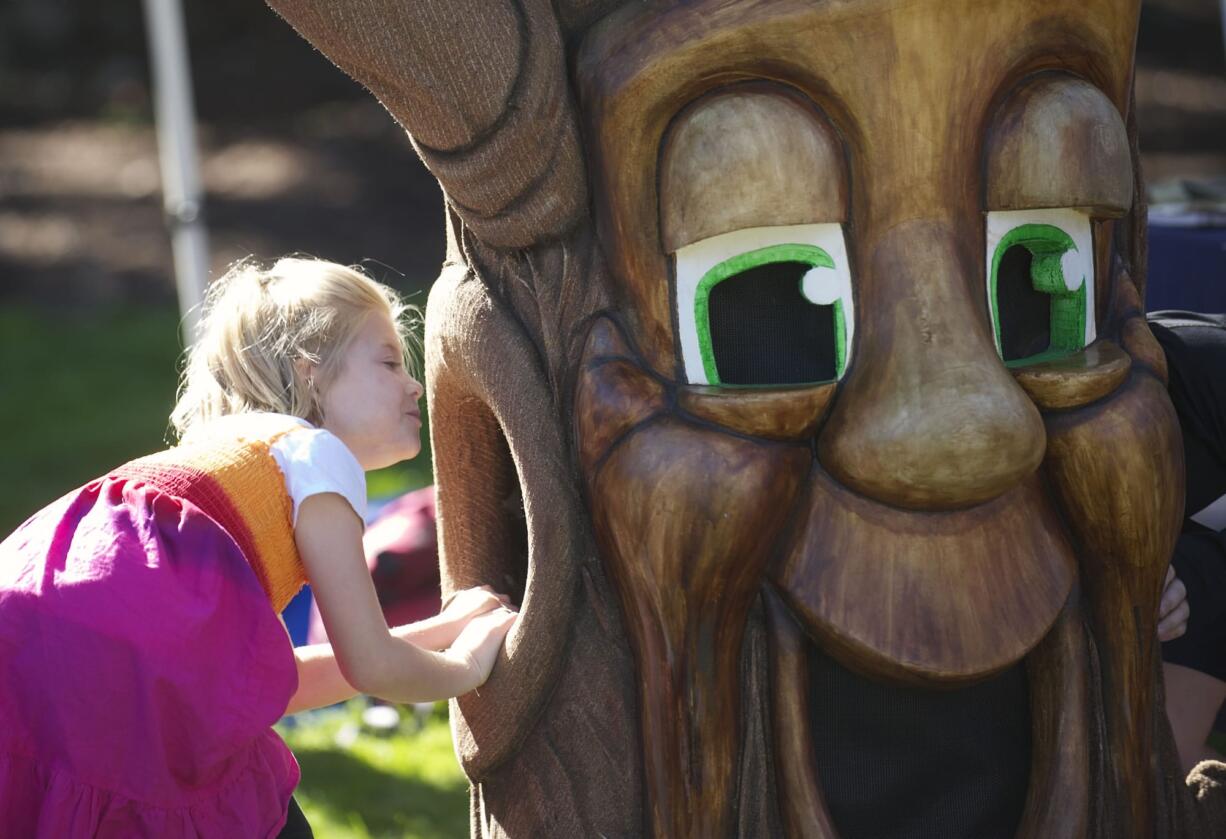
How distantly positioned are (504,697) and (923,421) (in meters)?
0.63

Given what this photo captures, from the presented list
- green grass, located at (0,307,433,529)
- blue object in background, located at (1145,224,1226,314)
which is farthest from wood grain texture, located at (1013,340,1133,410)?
green grass, located at (0,307,433,529)

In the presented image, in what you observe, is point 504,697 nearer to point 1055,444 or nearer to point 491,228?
point 491,228

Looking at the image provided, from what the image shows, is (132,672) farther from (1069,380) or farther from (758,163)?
(1069,380)

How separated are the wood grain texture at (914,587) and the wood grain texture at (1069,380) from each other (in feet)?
0.42

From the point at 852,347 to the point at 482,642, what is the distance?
599 millimetres

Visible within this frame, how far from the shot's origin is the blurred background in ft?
21.5

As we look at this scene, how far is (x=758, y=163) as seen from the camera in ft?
5.80

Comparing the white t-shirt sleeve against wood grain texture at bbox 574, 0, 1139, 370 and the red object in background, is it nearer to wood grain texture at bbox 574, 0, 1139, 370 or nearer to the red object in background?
wood grain texture at bbox 574, 0, 1139, 370

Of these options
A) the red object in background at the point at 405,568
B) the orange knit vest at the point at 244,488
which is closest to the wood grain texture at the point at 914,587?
the orange knit vest at the point at 244,488

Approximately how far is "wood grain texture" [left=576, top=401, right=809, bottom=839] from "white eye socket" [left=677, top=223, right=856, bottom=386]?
11 cm

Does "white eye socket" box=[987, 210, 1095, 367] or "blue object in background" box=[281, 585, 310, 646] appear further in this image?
"blue object in background" box=[281, 585, 310, 646]

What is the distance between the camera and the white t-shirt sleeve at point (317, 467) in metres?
1.86

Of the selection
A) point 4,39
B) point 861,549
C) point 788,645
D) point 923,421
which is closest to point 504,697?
point 788,645

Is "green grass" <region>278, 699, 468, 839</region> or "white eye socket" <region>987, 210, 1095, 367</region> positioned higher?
"white eye socket" <region>987, 210, 1095, 367</region>
